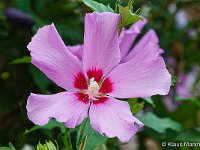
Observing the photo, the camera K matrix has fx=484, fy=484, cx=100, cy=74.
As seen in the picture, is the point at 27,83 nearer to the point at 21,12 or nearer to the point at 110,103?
the point at 21,12

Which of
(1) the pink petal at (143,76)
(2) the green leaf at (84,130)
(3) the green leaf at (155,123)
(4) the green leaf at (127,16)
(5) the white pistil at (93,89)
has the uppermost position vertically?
(4) the green leaf at (127,16)

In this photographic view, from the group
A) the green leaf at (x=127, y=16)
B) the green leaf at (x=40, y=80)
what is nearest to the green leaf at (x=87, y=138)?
the green leaf at (x=127, y=16)

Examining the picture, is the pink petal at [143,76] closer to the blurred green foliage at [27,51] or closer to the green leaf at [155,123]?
the green leaf at [155,123]

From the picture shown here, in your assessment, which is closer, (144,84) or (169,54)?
(144,84)

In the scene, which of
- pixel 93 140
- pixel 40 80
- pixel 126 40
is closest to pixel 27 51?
pixel 40 80

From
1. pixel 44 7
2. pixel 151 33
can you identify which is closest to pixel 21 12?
pixel 44 7
